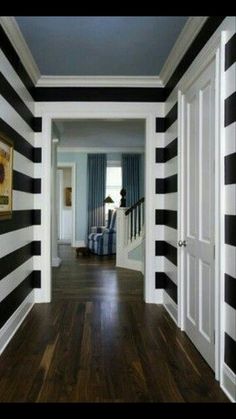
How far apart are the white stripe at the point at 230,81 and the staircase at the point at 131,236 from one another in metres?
3.96

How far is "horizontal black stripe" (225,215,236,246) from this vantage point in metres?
1.99

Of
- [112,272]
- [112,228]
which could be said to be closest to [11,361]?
[112,272]

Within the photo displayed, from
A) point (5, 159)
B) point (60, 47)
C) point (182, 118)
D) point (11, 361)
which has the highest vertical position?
point (60, 47)

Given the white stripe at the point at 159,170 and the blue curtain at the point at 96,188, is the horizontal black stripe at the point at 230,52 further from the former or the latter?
the blue curtain at the point at 96,188

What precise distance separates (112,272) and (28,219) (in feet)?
8.37

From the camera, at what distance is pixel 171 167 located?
11.7ft

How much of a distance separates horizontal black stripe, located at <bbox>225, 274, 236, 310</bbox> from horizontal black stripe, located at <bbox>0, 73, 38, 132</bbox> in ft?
7.11

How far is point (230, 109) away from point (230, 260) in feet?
3.04

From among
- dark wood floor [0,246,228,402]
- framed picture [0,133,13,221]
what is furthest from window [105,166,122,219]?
framed picture [0,133,13,221]

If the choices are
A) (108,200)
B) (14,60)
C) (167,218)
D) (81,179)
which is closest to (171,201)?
(167,218)

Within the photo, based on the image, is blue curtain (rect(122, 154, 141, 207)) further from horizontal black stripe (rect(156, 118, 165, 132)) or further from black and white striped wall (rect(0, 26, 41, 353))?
black and white striped wall (rect(0, 26, 41, 353))

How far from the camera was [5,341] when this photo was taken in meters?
2.75

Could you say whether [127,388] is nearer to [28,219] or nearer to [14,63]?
[28,219]

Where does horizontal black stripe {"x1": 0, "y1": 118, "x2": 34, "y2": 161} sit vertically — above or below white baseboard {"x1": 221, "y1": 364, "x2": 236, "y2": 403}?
above
